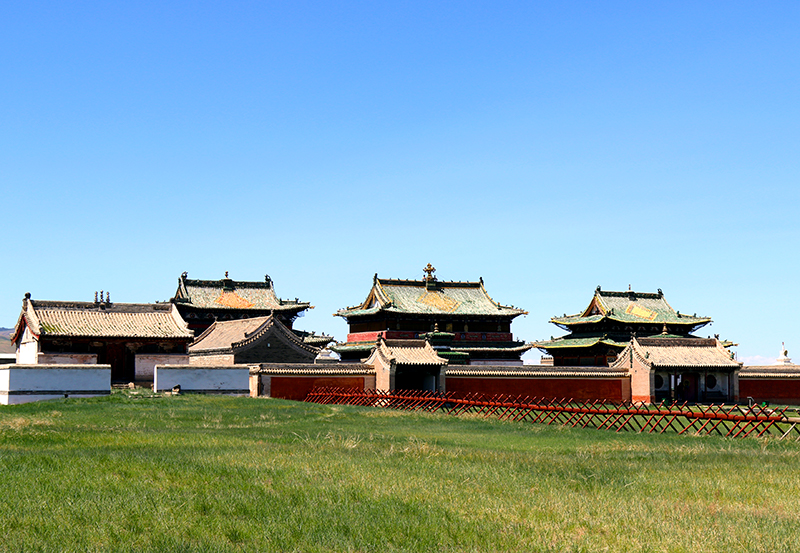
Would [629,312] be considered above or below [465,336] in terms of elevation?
above

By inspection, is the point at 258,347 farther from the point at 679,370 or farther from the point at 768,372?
the point at 768,372

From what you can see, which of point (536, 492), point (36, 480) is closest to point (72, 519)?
point (36, 480)

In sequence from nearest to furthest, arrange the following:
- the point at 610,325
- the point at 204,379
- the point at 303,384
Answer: the point at 204,379 → the point at 303,384 → the point at 610,325

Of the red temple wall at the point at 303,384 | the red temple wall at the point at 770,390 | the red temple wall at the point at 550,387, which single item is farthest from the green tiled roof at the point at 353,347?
the red temple wall at the point at 770,390

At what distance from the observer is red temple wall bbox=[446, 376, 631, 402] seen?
41625mm

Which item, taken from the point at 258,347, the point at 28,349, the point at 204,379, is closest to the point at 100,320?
the point at 28,349

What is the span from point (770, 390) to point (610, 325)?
11325 mm

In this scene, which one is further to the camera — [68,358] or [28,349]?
[28,349]

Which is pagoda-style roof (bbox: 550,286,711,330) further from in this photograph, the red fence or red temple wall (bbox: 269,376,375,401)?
A: red temple wall (bbox: 269,376,375,401)

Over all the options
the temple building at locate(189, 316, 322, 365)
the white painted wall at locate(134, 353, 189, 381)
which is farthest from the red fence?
the white painted wall at locate(134, 353, 189, 381)

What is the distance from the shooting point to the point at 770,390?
156 ft

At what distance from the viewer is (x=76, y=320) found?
46750mm

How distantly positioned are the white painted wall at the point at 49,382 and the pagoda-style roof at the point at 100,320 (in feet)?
33.4

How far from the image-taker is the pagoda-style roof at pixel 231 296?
59719 millimetres
